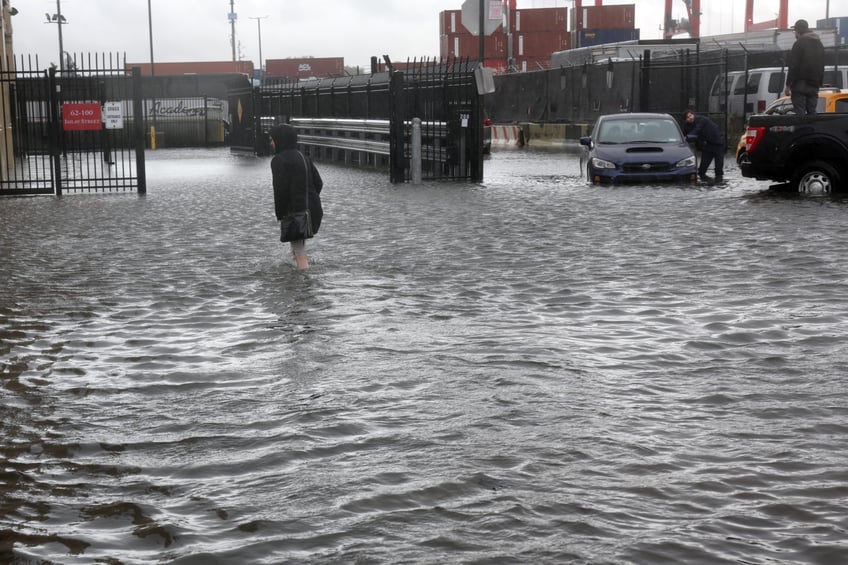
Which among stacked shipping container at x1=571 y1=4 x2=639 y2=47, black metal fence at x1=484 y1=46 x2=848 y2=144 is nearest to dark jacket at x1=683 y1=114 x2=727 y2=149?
black metal fence at x1=484 y1=46 x2=848 y2=144

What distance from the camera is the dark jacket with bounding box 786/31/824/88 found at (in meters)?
19.3

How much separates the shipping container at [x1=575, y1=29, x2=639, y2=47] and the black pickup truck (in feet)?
221

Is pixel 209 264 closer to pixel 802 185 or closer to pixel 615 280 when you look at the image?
pixel 615 280

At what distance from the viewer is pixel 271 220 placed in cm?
1700

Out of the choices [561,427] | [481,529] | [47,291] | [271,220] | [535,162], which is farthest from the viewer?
[535,162]

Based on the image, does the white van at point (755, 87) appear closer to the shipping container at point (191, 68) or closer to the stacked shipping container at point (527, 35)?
the stacked shipping container at point (527, 35)

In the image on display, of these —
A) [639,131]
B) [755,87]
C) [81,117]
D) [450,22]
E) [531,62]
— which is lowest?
[639,131]

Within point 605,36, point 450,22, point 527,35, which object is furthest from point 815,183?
point 450,22

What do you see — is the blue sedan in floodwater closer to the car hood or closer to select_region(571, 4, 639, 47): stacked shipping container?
the car hood

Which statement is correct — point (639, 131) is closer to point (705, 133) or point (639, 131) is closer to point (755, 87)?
point (705, 133)

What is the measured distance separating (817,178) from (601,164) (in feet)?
14.1

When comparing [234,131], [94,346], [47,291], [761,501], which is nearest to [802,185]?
[47,291]

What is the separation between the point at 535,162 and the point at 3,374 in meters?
28.2

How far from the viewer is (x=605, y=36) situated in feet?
284
